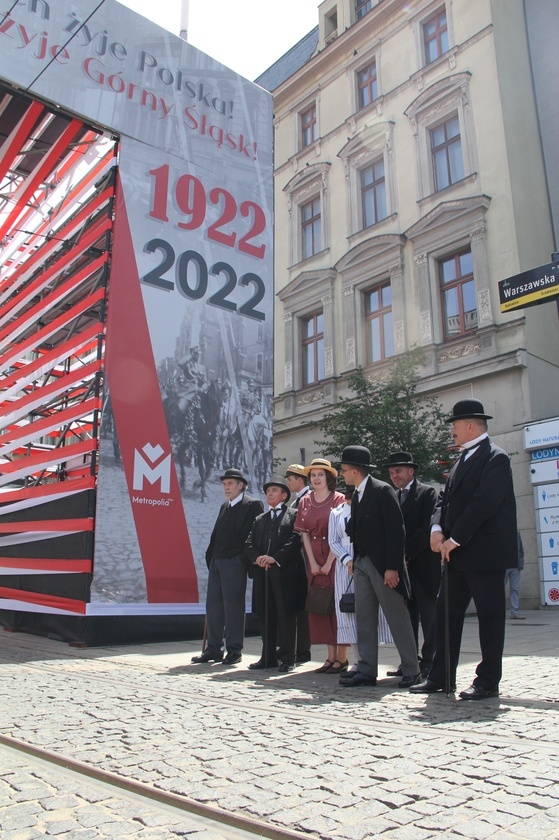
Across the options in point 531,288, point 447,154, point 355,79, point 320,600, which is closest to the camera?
point 320,600

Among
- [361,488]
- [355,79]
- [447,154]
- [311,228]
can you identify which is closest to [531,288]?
[361,488]

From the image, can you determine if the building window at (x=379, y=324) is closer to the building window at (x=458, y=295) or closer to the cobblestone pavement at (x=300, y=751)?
the building window at (x=458, y=295)

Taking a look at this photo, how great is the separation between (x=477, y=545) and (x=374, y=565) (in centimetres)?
91

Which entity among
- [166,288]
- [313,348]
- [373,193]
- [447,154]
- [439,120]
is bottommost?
[166,288]

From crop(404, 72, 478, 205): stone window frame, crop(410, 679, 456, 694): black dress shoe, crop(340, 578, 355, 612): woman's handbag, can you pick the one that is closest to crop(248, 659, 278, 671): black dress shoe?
crop(340, 578, 355, 612): woman's handbag

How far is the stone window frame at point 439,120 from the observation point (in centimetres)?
1861

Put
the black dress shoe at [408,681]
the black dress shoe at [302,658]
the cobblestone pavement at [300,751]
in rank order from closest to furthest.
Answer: the cobblestone pavement at [300,751] → the black dress shoe at [408,681] → the black dress shoe at [302,658]

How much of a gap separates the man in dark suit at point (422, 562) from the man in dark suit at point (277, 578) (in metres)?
1.02

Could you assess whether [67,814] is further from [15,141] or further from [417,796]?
[15,141]

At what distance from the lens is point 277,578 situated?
6594 mm

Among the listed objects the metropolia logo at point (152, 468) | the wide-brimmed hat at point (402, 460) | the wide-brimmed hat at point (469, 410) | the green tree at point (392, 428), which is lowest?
the wide-brimmed hat at point (402, 460)

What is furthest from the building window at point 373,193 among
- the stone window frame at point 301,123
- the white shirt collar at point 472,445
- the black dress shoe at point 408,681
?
the black dress shoe at point 408,681

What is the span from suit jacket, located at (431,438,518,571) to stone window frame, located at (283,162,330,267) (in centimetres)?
1872

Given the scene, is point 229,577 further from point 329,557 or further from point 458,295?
point 458,295
